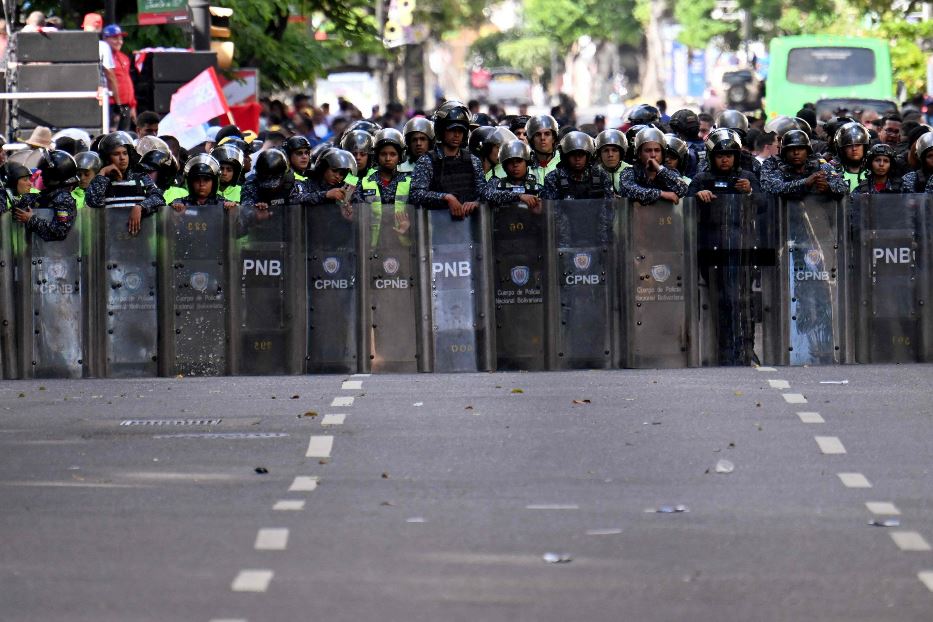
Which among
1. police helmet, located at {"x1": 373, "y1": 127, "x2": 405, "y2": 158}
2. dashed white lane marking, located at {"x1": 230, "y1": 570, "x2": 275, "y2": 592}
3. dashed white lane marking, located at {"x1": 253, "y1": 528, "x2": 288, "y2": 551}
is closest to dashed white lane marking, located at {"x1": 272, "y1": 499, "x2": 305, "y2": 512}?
dashed white lane marking, located at {"x1": 253, "y1": 528, "x2": 288, "y2": 551}

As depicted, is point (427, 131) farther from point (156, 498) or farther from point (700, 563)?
point (700, 563)

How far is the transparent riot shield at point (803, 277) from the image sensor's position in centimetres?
1560

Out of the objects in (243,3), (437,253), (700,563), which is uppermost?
(243,3)

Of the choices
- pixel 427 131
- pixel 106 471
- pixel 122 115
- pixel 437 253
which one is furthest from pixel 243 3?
pixel 106 471

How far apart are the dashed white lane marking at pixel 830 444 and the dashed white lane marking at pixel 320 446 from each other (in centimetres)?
256

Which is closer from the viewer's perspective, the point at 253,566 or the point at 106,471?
the point at 253,566

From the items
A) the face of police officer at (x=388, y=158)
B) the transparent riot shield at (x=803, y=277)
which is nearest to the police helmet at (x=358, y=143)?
the face of police officer at (x=388, y=158)

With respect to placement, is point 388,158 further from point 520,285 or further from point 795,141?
point 795,141

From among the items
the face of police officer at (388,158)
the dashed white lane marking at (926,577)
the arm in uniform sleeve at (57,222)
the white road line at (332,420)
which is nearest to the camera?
the dashed white lane marking at (926,577)

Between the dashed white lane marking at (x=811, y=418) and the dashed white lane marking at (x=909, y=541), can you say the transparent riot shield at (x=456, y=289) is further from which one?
the dashed white lane marking at (x=909, y=541)

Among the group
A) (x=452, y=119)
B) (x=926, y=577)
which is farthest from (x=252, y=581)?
(x=452, y=119)

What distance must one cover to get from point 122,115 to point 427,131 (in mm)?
7635

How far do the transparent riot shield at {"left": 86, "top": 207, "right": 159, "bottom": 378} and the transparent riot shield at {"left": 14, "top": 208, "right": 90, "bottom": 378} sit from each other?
0.34 ft

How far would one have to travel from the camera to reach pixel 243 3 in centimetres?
3039
